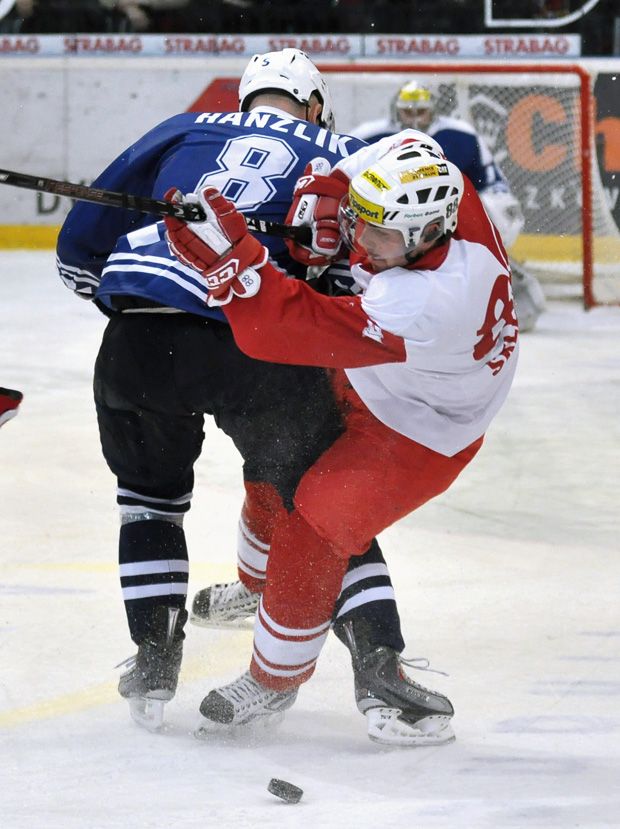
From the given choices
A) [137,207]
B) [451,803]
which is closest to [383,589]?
[451,803]

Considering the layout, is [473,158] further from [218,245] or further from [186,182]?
[218,245]

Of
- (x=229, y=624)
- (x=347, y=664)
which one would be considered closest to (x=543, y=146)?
(x=229, y=624)

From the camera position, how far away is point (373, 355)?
1858mm

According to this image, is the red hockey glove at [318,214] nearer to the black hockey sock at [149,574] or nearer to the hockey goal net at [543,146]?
the black hockey sock at [149,574]

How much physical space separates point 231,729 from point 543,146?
5.51 meters

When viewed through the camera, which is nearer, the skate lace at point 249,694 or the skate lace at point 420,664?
the skate lace at point 249,694

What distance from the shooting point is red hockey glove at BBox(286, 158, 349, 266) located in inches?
78.9

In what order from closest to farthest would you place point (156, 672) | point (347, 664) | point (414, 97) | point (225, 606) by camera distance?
point (156, 672) → point (347, 664) → point (225, 606) → point (414, 97)

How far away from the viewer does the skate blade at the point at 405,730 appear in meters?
2.04

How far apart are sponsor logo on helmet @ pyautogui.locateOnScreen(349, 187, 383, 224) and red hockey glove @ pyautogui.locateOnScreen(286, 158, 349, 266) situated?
70 millimetres

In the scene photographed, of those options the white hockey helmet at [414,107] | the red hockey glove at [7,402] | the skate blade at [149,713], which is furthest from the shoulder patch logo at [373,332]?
the white hockey helmet at [414,107]

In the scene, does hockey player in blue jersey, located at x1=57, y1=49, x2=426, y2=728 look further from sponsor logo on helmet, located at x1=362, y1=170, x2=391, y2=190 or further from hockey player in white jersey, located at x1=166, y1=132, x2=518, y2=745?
sponsor logo on helmet, located at x1=362, y1=170, x2=391, y2=190

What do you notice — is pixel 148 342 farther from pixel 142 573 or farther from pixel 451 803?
pixel 451 803

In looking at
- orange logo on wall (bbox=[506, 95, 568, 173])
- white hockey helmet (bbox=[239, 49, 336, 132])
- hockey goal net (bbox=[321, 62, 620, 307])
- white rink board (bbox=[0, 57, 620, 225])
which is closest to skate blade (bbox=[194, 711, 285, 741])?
white hockey helmet (bbox=[239, 49, 336, 132])
